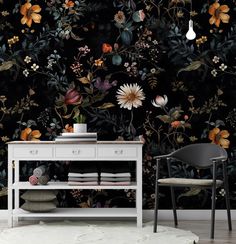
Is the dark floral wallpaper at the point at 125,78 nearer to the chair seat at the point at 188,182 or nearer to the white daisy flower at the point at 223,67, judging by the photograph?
the white daisy flower at the point at 223,67

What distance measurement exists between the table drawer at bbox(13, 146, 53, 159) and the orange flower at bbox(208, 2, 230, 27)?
1930 millimetres

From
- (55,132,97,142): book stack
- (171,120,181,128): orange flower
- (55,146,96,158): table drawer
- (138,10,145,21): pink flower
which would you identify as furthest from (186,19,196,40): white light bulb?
(55,146,96,158): table drawer

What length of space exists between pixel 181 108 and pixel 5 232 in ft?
6.39

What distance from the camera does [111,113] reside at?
211 inches

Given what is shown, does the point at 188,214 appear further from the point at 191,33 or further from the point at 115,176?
the point at 191,33

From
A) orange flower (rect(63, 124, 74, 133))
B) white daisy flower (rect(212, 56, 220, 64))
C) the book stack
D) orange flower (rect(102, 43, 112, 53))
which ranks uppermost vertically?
orange flower (rect(102, 43, 112, 53))

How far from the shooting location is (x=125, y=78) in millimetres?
5367

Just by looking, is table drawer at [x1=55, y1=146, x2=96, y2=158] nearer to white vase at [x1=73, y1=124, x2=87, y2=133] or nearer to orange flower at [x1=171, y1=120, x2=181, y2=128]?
white vase at [x1=73, y1=124, x2=87, y2=133]

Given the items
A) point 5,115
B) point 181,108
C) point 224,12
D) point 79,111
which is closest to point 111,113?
point 79,111

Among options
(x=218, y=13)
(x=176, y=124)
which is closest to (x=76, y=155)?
(x=176, y=124)

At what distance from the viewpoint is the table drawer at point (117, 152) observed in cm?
491

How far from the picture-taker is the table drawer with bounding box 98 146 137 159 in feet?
16.1

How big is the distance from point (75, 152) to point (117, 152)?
36cm

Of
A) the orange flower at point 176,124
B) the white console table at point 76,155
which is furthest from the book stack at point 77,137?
the orange flower at point 176,124
